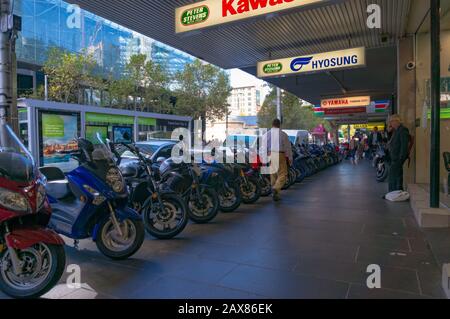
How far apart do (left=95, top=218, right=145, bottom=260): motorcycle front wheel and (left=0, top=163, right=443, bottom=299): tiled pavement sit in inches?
4.3

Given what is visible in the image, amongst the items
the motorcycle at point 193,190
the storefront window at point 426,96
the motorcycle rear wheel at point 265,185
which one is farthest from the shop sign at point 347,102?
the motorcycle at point 193,190

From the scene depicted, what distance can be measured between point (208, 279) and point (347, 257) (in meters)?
1.58

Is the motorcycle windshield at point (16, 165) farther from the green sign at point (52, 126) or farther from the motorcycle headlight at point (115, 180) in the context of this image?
the green sign at point (52, 126)

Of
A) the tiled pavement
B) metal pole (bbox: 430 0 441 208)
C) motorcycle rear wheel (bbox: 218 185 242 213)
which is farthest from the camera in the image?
motorcycle rear wheel (bbox: 218 185 242 213)

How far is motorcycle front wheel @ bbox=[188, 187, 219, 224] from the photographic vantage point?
5.73 meters

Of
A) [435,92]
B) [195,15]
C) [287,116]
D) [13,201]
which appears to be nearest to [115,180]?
[13,201]

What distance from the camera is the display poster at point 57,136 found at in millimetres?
9711

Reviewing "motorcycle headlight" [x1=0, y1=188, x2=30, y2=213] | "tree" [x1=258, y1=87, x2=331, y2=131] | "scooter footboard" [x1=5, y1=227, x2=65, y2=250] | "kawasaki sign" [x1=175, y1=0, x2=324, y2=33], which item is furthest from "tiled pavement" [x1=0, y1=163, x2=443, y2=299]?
"tree" [x1=258, y1=87, x2=331, y2=131]

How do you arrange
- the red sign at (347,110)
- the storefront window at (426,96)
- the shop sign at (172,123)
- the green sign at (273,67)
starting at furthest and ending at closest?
the red sign at (347,110)
the shop sign at (172,123)
the green sign at (273,67)
the storefront window at (426,96)

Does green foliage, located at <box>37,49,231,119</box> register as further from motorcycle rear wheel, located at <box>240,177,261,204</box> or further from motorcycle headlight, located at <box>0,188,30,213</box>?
motorcycle headlight, located at <box>0,188,30,213</box>

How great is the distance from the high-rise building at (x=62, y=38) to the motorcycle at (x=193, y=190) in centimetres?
2019

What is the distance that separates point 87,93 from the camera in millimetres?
27188
